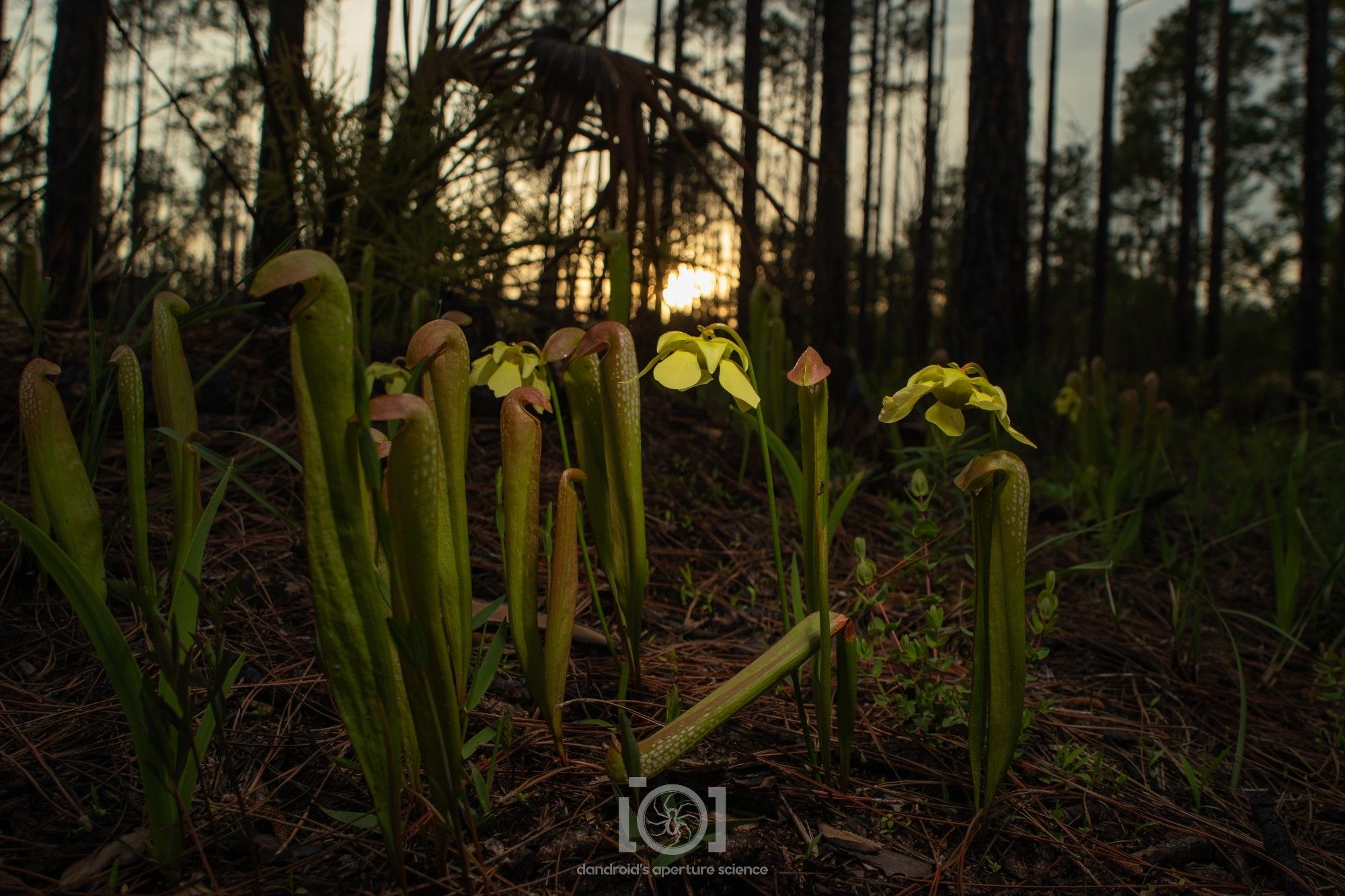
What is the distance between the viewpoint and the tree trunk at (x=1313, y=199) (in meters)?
8.37

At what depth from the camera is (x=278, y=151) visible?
2490mm

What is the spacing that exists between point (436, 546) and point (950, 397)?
695 mm

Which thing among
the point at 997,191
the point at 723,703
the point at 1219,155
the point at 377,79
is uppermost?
the point at 1219,155

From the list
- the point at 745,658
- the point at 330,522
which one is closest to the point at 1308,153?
the point at 745,658

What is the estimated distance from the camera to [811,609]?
1.13 m

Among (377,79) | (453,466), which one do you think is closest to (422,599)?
(453,466)

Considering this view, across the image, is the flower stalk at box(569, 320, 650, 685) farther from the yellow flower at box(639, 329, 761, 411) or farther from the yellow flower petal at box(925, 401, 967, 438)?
the yellow flower petal at box(925, 401, 967, 438)

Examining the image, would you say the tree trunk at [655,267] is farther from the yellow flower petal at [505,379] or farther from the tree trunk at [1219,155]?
the tree trunk at [1219,155]

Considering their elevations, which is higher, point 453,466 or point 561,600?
point 453,466

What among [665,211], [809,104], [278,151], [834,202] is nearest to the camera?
[278,151]

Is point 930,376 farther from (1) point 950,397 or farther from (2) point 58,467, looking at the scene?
(2) point 58,467

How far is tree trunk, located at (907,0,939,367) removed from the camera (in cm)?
1251

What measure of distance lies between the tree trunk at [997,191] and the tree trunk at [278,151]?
4009 millimetres

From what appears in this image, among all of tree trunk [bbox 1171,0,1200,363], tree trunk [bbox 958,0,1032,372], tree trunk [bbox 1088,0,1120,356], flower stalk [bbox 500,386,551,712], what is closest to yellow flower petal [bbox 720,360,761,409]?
flower stalk [bbox 500,386,551,712]
